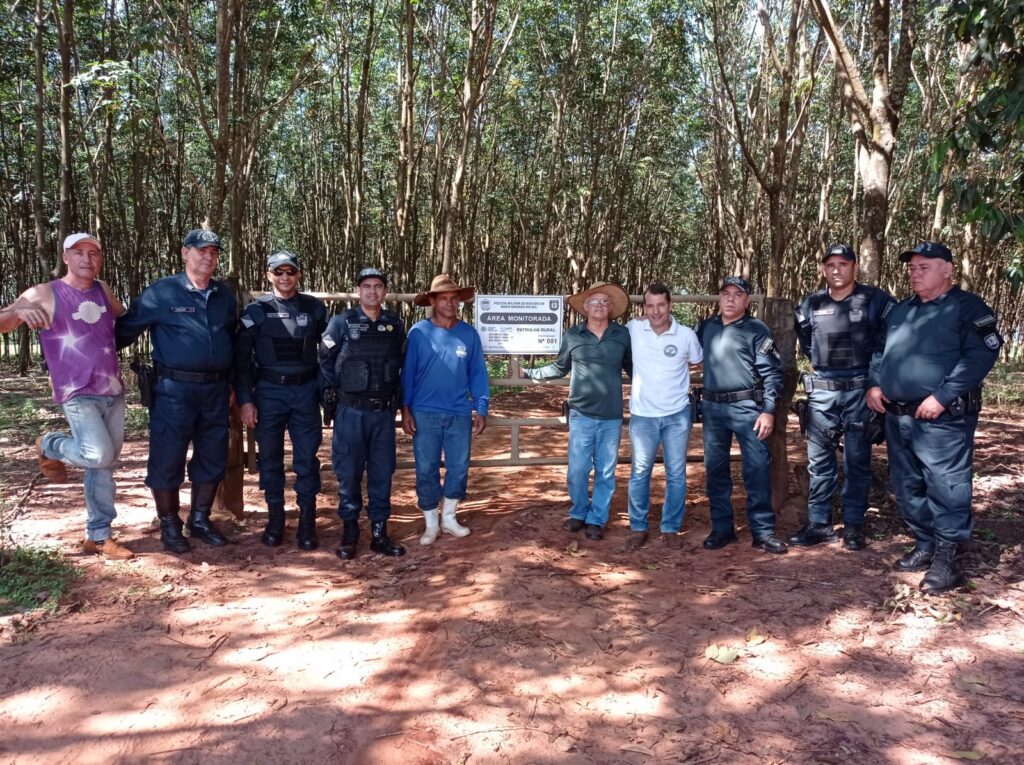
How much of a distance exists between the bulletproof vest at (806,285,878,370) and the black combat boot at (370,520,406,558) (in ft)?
9.54

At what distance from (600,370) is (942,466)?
2.02 meters

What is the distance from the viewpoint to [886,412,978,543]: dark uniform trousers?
3.73 meters

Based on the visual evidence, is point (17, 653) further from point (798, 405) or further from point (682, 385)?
point (798, 405)

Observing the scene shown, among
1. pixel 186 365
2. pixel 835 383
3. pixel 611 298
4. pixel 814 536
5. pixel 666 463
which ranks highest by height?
pixel 611 298

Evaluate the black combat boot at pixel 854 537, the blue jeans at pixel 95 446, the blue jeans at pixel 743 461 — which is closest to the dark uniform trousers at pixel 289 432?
the blue jeans at pixel 95 446

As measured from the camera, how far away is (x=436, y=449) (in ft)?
15.2

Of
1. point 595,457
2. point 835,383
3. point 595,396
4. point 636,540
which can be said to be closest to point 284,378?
point 595,396

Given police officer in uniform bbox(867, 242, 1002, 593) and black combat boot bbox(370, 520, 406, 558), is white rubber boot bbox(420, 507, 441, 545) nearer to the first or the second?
black combat boot bbox(370, 520, 406, 558)

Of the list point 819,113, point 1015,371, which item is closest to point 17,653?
point 819,113

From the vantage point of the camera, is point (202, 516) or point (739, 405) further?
point (202, 516)

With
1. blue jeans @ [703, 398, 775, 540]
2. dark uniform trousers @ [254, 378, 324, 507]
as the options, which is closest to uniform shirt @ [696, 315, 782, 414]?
blue jeans @ [703, 398, 775, 540]

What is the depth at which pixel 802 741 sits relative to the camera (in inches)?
102

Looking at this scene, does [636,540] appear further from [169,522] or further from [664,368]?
[169,522]

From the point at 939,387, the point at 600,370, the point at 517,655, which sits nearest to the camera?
the point at 517,655
